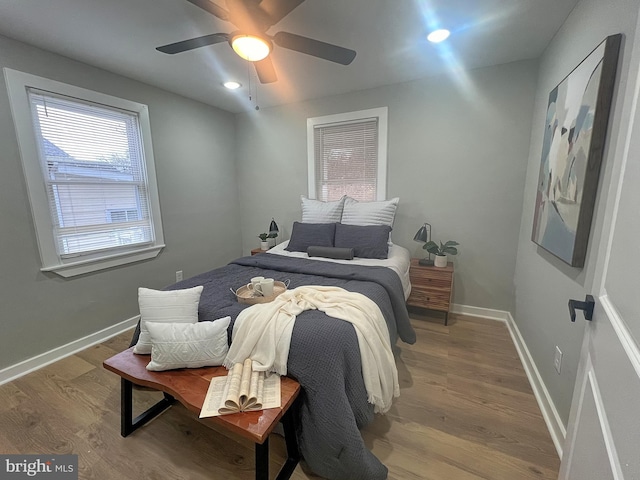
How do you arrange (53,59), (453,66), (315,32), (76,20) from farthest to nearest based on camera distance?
(453,66) → (53,59) → (315,32) → (76,20)

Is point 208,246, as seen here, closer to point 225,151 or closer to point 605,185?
point 225,151

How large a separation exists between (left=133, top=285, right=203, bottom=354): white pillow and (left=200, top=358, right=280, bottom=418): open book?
0.38 m

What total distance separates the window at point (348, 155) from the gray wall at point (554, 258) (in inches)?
52.4

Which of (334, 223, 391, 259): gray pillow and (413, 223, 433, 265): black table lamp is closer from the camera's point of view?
(334, 223, 391, 259): gray pillow

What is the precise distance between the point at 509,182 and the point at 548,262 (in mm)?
1094

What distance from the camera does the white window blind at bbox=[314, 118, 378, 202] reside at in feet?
10.2

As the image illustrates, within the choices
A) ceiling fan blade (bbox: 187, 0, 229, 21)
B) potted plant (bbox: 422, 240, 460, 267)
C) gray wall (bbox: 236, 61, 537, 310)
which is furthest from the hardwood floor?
ceiling fan blade (bbox: 187, 0, 229, 21)

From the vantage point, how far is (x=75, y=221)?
91.0 inches

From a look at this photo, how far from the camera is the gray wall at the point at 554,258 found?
117cm

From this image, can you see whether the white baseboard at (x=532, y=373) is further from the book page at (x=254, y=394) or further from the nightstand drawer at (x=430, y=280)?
the book page at (x=254, y=394)

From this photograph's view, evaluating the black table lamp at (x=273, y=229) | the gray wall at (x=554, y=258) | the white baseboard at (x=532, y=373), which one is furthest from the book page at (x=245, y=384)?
the black table lamp at (x=273, y=229)

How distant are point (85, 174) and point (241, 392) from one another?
7.90 feet

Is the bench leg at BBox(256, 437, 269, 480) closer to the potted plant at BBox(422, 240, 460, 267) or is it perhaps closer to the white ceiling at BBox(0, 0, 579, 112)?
the potted plant at BBox(422, 240, 460, 267)

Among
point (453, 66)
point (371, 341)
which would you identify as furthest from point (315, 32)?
point (371, 341)
